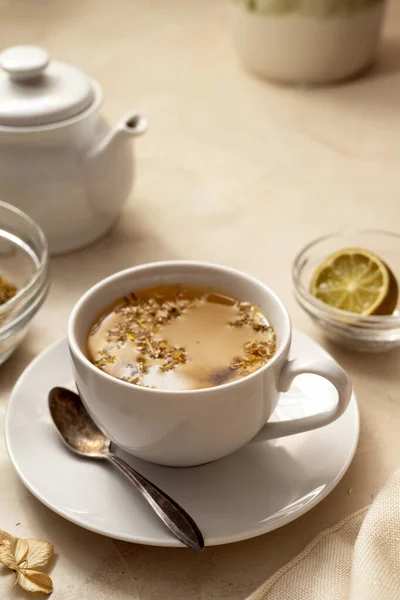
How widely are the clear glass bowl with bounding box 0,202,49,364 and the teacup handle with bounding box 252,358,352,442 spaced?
0.34m

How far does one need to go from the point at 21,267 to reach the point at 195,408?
49 centimetres

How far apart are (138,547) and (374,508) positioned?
8.8 inches

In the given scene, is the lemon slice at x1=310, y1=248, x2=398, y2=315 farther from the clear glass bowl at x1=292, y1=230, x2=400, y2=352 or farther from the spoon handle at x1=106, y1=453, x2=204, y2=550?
the spoon handle at x1=106, y1=453, x2=204, y2=550

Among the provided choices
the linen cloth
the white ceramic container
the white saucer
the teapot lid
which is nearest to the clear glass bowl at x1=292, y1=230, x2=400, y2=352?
the white saucer

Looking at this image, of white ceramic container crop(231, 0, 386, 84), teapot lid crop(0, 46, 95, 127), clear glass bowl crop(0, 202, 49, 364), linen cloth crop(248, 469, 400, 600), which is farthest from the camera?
white ceramic container crop(231, 0, 386, 84)

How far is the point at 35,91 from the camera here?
1.18 meters

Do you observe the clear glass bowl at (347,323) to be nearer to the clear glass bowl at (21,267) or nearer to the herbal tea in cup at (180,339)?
the herbal tea in cup at (180,339)

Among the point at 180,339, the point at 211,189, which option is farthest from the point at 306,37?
the point at 180,339

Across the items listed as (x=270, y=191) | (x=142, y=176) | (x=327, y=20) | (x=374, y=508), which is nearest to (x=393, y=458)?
(x=374, y=508)

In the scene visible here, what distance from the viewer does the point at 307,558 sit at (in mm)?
759

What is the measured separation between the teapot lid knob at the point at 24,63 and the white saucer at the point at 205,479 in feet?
1.61

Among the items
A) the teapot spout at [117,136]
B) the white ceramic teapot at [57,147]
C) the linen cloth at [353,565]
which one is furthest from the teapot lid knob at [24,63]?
the linen cloth at [353,565]

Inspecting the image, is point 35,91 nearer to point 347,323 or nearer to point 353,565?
point 347,323

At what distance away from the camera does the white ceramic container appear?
1.66 m
